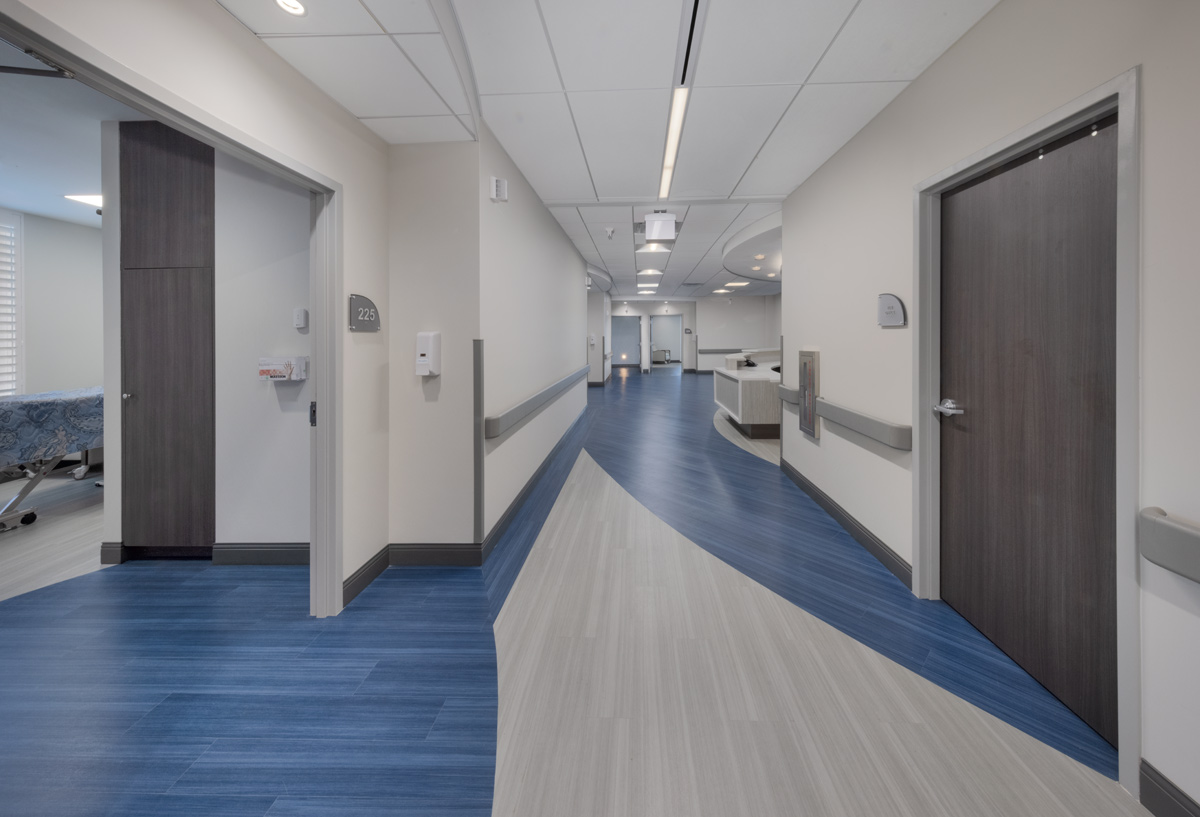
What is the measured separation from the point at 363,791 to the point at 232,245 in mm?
3000

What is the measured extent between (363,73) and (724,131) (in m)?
2.14

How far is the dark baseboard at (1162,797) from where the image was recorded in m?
1.30

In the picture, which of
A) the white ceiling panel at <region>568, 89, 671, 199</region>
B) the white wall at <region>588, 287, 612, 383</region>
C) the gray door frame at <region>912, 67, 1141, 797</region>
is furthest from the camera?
the white wall at <region>588, 287, 612, 383</region>

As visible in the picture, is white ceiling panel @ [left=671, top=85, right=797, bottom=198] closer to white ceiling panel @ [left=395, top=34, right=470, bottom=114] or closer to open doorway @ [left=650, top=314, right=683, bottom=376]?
white ceiling panel @ [left=395, top=34, right=470, bottom=114]

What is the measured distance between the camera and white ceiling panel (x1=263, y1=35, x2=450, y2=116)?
82.0 inches

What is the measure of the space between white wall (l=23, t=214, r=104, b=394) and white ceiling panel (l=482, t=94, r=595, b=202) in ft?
15.7

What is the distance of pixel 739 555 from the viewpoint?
10.5 ft

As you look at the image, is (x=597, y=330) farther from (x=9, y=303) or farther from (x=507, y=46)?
(x=507, y=46)

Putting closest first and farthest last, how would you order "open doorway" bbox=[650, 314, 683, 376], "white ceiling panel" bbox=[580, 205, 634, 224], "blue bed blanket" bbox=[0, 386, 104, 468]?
"blue bed blanket" bbox=[0, 386, 104, 468] < "white ceiling panel" bbox=[580, 205, 634, 224] < "open doorway" bbox=[650, 314, 683, 376]

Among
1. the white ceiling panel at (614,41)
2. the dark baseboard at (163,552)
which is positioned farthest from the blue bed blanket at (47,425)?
the white ceiling panel at (614,41)

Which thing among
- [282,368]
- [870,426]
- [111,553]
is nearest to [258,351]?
[282,368]

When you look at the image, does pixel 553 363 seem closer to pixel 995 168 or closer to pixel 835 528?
pixel 835 528

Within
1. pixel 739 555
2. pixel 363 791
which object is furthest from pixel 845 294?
pixel 363 791

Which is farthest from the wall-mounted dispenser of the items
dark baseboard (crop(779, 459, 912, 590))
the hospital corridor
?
dark baseboard (crop(779, 459, 912, 590))
